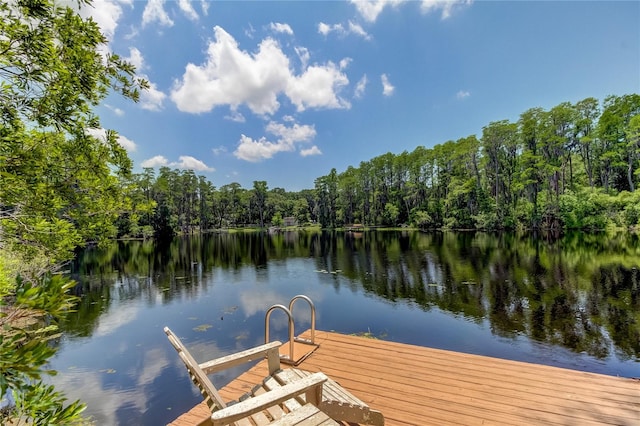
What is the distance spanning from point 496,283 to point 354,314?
7.17m

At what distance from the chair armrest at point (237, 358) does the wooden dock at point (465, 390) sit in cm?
69

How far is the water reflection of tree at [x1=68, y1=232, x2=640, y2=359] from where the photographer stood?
8.53 metres

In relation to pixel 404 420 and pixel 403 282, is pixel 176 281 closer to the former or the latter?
pixel 403 282

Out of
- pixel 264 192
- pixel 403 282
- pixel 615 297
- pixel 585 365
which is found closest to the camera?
pixel 585 365

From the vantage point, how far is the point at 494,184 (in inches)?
1746

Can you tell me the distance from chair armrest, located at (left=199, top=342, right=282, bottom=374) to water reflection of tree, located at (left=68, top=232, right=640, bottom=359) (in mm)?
7886

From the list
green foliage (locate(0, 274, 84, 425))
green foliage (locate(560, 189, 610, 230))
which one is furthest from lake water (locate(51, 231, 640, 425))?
green foliage (locate(560, 189, 610, 230))

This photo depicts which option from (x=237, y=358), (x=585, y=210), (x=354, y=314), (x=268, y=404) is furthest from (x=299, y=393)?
(x=585, y=210)

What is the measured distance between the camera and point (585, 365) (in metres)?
6.48

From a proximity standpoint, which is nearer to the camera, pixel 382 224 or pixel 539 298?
pixel 539 298

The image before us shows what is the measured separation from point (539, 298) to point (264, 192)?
64125mm

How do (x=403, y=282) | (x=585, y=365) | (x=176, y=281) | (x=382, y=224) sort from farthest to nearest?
(x=382, y=224) < (x=176, y=281) < (x=403, y=282) < (x=585, y=365)

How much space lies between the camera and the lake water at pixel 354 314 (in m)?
6.86

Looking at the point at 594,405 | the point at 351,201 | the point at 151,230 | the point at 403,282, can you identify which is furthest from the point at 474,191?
the point at 151,230
